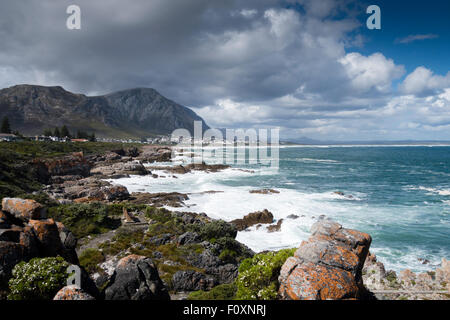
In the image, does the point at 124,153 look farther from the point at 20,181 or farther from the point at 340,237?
the point at 340,237

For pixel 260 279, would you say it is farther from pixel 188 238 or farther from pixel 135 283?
pixel 188 238

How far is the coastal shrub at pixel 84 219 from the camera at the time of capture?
63.3 feet

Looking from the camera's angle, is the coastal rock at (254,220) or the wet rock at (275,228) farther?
the coastal rock at (254,220)

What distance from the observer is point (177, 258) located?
1466cm

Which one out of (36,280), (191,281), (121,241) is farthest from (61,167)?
(36,280)

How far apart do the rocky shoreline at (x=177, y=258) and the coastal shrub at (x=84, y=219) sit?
0.16 meters

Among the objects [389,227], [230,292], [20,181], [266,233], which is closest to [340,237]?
[230,292]

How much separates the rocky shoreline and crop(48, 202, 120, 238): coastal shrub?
0.16 metres

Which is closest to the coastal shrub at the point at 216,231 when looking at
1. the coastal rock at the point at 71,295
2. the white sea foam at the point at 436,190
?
the coastal rock at the point at 71,295

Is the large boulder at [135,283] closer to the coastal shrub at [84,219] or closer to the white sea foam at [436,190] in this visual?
the coastal shrub at [84,219]

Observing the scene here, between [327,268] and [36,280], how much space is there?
8.29 metres

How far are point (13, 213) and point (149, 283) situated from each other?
695 cm

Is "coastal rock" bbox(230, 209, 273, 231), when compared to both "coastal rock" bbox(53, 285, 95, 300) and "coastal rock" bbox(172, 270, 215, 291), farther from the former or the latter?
"coastal rock" bbox(53, 285, 95, 300)

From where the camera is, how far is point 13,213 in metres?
9.78
